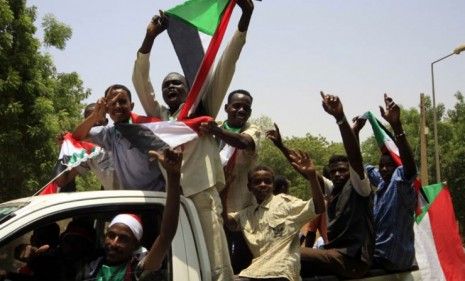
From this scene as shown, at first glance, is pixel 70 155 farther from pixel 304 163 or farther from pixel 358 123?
pixel 358 123

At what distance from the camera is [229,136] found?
315cm

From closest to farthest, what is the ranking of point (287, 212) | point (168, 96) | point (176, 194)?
point (176, 194) < point (287, 212) < point (168, 96)

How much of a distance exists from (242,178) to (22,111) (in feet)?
23.8

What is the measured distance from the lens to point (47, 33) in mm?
12094

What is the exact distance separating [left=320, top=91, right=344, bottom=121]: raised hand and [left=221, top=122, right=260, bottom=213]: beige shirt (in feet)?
1.61

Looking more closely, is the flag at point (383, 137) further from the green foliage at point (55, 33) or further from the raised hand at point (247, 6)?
the green foliage at point (55, 33)

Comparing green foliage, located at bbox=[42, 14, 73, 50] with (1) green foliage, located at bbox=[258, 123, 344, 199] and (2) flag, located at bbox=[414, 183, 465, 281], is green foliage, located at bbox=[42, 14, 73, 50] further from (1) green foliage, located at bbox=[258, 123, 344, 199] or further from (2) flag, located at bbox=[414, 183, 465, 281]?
(1) green foliage, located at bbox=[258, 123, 344, 199]

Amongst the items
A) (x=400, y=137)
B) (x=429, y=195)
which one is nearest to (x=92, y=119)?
(x=400, y=137)

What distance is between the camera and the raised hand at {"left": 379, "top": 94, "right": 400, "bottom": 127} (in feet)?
12.4

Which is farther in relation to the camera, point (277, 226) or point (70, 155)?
point (70, 155)

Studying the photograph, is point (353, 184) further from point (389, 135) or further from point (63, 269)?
point (63, 269)

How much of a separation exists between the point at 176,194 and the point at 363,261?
4.56ft

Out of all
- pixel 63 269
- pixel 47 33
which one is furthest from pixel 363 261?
pixel 47 33

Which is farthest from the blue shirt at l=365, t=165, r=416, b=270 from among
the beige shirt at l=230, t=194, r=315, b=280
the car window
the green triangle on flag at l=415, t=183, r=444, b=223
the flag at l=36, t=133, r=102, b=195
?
the flag at l=36, t=133, r=102, b=195
